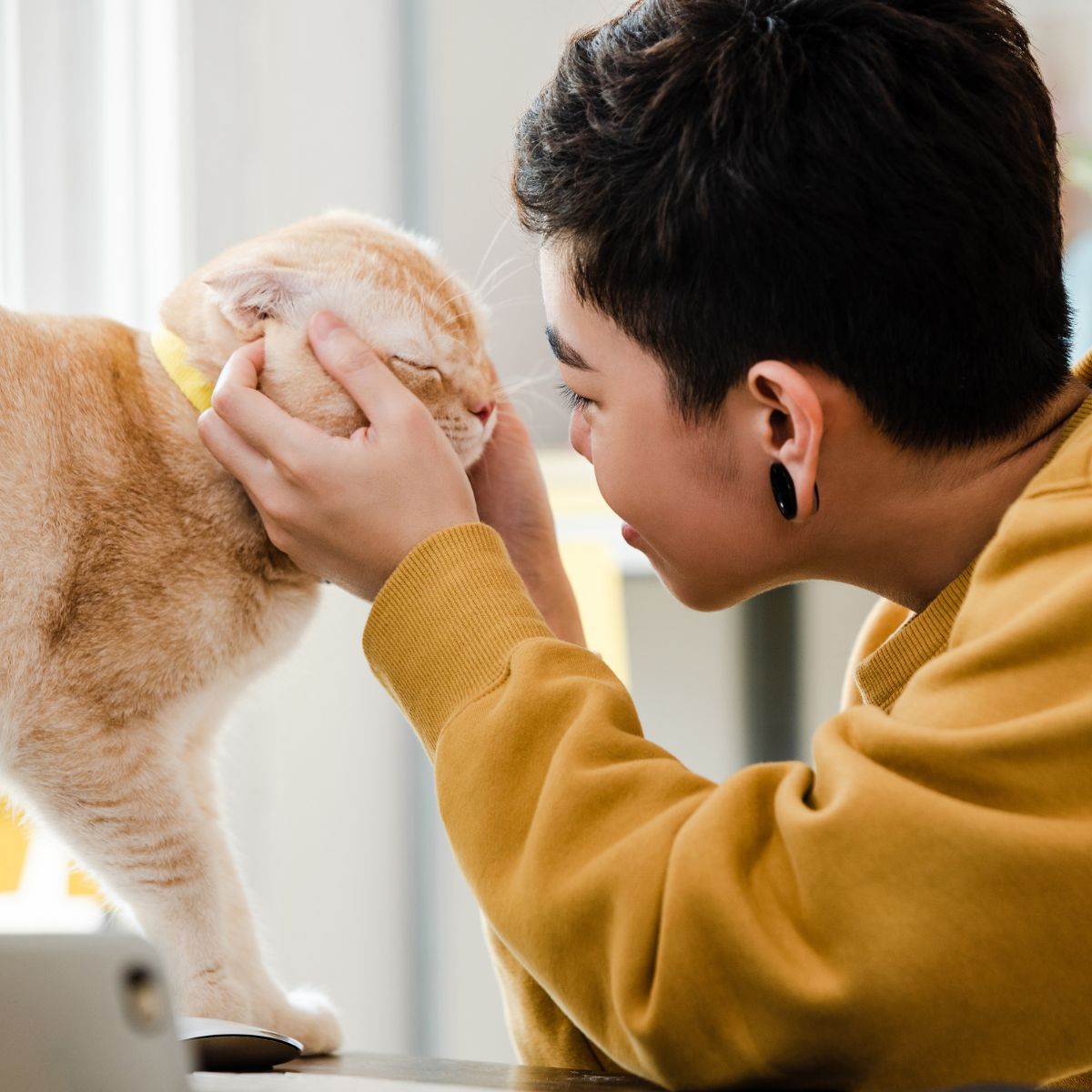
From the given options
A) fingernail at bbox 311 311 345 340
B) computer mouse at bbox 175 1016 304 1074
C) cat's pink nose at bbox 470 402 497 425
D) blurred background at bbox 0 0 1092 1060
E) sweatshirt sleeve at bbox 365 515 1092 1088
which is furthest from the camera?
blurred background at bbox 0 0 1092 1060

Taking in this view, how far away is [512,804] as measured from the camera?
1.86ft

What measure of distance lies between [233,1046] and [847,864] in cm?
32

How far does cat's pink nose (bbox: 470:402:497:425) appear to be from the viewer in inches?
37.3

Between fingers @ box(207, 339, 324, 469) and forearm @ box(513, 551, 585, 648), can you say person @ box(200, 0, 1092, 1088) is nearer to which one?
fingers @ box(207, 339, 324, 469)

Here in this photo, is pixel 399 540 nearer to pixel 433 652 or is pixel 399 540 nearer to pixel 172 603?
pixel 433 652

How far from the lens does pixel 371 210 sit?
1701 millimetres

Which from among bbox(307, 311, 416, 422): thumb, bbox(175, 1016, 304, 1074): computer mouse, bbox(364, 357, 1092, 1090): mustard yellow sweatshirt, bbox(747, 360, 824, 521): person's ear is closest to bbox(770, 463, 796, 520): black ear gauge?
bbox(747, 360, 824, 521): person's ear

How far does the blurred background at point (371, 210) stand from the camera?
1386 mm

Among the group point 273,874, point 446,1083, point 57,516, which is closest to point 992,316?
Answer: point 446,1083

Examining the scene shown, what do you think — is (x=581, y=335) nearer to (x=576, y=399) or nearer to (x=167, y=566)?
(x=576, y=399)

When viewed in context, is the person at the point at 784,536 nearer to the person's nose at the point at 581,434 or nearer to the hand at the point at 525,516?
the person's nose at the point at 581,434

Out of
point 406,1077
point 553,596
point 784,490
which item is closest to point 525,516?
point 553,596

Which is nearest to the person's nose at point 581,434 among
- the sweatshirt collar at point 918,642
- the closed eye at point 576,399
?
the closed eye at point 576,399

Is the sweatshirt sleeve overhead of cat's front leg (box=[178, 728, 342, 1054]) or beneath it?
overhead
